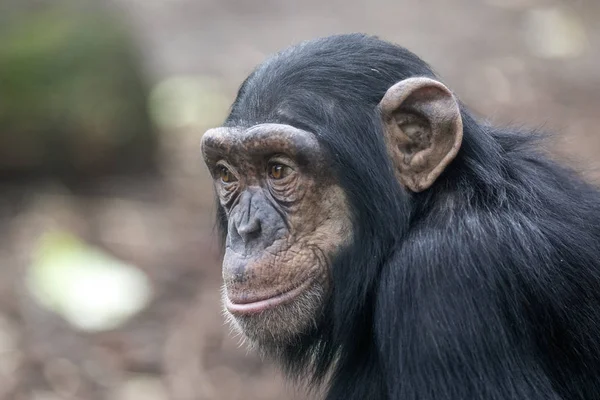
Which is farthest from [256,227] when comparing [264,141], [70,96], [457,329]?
[70,96]

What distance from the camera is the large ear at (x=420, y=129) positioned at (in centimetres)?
436

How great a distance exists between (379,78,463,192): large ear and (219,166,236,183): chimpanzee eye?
807 mm

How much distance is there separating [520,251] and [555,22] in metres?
12.7

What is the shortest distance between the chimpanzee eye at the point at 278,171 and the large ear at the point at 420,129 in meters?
0.47

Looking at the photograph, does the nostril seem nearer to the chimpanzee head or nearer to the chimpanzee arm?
Result: the chimpanzee head

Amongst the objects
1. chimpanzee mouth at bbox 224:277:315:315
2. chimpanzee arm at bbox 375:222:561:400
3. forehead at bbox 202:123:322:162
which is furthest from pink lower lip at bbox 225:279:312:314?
forehead at bbox 202:123:322:162

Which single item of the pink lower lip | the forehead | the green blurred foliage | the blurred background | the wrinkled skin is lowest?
A: the blurred background

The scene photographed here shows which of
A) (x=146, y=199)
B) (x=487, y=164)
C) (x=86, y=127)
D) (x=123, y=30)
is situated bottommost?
(x=146, y=199)

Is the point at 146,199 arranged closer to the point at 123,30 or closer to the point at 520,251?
the point at 123,30

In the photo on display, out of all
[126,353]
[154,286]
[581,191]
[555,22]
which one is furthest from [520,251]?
[555,22]

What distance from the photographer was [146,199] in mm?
11039

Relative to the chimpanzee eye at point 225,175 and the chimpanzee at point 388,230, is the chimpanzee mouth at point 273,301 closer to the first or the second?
the chimpanzee at point 388,230

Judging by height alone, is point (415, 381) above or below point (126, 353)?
above

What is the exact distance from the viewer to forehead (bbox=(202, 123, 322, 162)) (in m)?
4.45
